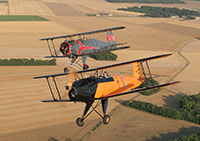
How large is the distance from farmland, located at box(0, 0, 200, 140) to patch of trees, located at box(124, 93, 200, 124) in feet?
3.84

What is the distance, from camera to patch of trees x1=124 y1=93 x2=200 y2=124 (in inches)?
1949

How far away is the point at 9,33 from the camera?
386 ft

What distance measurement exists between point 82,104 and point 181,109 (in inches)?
761

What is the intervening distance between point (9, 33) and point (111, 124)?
8567 cm

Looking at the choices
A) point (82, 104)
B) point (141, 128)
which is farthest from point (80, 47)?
point (82, 104)

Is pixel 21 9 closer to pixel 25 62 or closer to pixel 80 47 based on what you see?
pixel 25 62

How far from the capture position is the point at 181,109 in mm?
51656

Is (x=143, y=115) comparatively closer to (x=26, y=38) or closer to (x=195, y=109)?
(x=195, y=109)

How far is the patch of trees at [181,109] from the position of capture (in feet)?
162

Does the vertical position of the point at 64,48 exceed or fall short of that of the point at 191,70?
it exceeds it

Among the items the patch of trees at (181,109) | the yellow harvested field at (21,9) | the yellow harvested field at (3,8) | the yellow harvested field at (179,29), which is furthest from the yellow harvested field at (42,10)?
the patch of trees at (181,109)

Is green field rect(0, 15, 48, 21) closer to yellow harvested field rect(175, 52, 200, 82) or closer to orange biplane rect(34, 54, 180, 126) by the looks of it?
yellow harvested field rect(175, 52, 200, 82)

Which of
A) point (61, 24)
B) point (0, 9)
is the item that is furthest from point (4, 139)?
point (0, 9)

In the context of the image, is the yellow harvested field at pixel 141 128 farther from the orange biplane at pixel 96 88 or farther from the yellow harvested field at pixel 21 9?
the yellow harvested field at pixel 21 9
